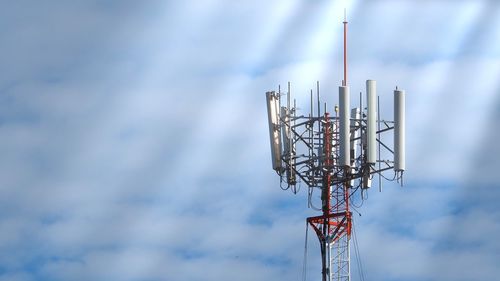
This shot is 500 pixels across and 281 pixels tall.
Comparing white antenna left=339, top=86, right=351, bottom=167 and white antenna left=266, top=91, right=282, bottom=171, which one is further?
white antenna left=266, top=91, right=282, bottom=171

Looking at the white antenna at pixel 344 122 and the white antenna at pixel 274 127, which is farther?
the white antenna at pixel 274 127

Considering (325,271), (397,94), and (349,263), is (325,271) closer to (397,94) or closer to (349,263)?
(349,263)

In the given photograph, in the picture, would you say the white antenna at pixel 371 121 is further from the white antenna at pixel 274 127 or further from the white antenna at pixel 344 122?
the white antenna at pixel 274 127

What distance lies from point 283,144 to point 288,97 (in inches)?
105

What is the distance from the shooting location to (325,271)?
148m

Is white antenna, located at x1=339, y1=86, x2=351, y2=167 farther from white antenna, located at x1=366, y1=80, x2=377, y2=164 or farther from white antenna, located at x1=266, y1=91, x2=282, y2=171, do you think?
white antenna, located at x1=266, y1=91, x2=282, y2=171

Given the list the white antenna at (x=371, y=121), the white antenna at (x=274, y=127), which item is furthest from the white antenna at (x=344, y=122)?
the white antenna at (x=274, y=127)

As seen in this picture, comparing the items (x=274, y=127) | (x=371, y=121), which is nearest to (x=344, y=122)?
(x=371, y=121)

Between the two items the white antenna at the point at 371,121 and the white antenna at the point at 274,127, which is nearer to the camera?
the white antenna at the point at 371,121

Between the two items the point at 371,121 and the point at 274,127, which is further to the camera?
the point at 274,127

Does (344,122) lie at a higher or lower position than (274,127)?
lower

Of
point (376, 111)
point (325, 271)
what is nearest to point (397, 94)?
point (376, 111)

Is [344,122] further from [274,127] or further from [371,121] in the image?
[274,127]

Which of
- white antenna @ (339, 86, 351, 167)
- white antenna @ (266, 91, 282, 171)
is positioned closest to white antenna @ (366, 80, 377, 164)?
white antenna @ (339, 86, 351, 167)
